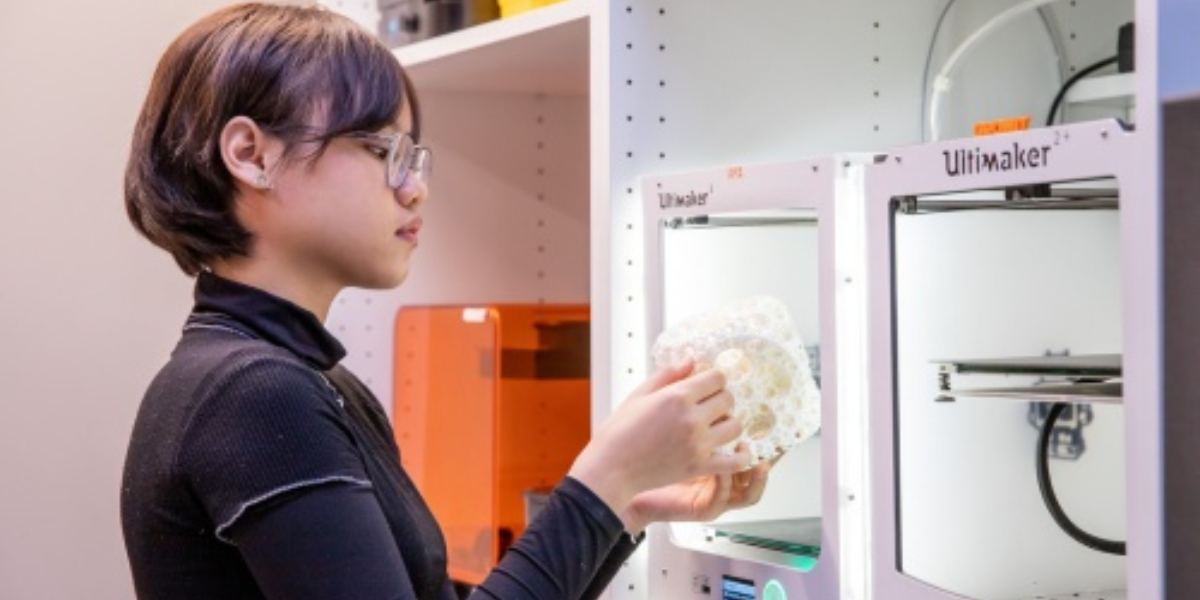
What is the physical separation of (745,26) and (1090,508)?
0.57 meters

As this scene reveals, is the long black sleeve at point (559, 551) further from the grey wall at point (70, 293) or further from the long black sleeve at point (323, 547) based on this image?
the grey wall at point (70, 293)

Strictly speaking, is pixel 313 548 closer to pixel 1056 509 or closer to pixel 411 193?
pixel 411 193

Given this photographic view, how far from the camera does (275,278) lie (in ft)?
4.04

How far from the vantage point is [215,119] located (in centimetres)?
121

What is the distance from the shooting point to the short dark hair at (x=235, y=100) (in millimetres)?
1203

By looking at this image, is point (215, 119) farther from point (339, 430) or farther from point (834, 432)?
point (834, 432)

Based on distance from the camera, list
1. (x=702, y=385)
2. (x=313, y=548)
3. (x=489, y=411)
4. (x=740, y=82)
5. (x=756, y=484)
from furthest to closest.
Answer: (x=489, y=411) < (x=740, y=82) < (x=756, y=484) < (x=702, y=385) < (x=313, y=548)

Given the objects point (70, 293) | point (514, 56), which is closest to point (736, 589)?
point (514, 56)

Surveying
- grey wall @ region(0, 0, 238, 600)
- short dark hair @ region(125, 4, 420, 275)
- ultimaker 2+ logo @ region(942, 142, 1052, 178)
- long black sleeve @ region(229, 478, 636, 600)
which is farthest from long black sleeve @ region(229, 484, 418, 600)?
grey wall @ region(0, 0, 238, 600)

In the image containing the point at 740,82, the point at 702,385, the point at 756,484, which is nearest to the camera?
the point at 702,385

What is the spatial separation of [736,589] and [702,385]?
0.88 feet

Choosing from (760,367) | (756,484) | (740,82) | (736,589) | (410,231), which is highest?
(740,82)

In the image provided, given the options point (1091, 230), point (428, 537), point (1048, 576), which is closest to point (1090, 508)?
point (1048, 576)

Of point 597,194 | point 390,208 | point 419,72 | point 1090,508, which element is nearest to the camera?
point 390,208
